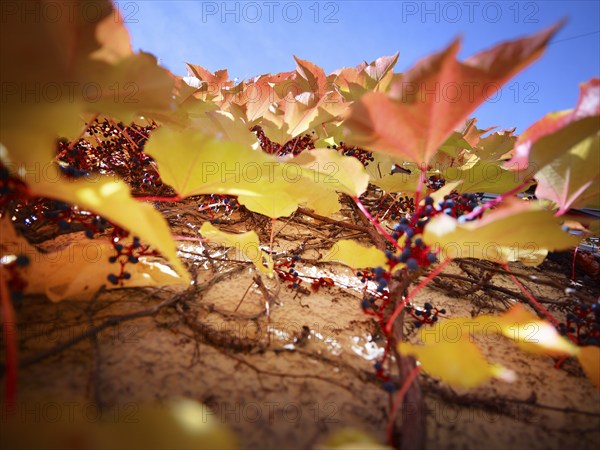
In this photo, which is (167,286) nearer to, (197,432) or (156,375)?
(156,375)

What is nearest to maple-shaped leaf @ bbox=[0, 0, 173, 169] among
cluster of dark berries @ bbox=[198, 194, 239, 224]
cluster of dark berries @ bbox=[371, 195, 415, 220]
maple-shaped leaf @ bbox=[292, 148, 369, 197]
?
maple-shaped leaf @ bbox=[292, 148, 369, 197]

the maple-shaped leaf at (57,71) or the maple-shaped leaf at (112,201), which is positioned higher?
the maple-shaped leaf at (57,71)

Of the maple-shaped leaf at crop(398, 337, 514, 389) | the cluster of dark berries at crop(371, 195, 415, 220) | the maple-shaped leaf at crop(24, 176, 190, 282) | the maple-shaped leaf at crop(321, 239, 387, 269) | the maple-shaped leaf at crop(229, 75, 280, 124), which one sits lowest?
the maple-shaped leaf at crop(398, 337, 514, 389)

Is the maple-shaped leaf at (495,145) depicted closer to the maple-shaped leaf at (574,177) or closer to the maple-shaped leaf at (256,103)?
the maple-shaped leaf at (574,177)

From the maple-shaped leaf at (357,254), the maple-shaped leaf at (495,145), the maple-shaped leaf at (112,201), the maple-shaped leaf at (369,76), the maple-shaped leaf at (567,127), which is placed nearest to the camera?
the maple-shaped leaf at (112,201)

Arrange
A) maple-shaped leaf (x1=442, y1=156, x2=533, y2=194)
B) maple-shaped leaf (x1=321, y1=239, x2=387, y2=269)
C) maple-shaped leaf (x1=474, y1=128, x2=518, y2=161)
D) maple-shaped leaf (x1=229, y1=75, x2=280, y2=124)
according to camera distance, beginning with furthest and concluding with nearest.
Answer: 1. maple-shaped leaf (x1=474, y1=128, x2=518, y2=161)
2. maple-shaped leaf (x1=229, y1=75, x2=280, y2=124)
3. maple-shaped leaf (x1=442, y1=156, x2=533, y2=194)
4. maple-shaped leaf (x1=321, y1=239, x2=387, y2=269)

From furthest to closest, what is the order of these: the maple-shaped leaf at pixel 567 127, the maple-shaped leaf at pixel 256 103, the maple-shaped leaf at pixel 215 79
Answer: the maple-shaped leaf at pixel 215 79
the maple-shaped leaf at pixel 256 103
the maple-shaped leaf at pixel 567 127

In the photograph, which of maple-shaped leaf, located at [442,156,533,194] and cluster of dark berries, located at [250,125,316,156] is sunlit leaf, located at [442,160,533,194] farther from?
cluster of dark berries, located at [250,125,316,156]

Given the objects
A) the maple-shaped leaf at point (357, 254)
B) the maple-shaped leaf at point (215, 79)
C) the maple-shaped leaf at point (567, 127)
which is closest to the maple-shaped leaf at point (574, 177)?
the maple-shaped leaf at point (567, 127)
